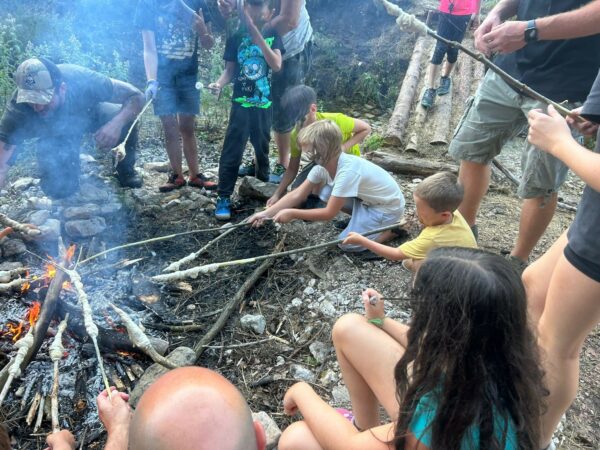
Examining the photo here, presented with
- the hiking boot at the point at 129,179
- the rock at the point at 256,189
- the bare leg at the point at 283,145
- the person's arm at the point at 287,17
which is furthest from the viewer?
the bare leg at the point at 283,145

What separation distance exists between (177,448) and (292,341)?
1.73m

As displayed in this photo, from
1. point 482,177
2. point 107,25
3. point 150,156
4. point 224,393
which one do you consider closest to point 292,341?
point 224,393

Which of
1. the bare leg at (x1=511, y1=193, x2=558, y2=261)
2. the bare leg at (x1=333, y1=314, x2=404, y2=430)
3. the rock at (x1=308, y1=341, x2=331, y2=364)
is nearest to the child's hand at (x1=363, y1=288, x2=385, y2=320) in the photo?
the bare leg at (x1=333, y1=314, x2=404, y2=430)

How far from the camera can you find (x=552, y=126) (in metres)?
1.85

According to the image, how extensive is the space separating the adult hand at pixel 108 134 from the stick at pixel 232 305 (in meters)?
1.98

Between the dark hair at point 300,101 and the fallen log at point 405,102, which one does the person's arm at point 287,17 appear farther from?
the fallen log at point 405,102

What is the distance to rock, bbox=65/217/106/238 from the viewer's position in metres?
3.79

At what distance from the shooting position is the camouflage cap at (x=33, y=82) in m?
3.49

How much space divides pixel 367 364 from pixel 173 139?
3399mm

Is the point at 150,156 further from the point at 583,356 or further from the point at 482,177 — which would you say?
the point at 583,356

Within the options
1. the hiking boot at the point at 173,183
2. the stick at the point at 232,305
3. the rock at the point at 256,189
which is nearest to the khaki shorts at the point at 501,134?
the stick at the point at 232,305

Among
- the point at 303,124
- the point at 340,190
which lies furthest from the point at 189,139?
the point at 340,190

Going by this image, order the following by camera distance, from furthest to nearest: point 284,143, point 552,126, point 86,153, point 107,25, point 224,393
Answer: point 107,25, point 86,153, point 284,143, point 552,126, point 224,393

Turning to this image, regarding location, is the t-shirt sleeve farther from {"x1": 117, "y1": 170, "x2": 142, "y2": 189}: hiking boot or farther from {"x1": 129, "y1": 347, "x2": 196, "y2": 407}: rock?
{"x1": 117, "y1": 170, "x2": 142, "y2": 189}: hiking boot
